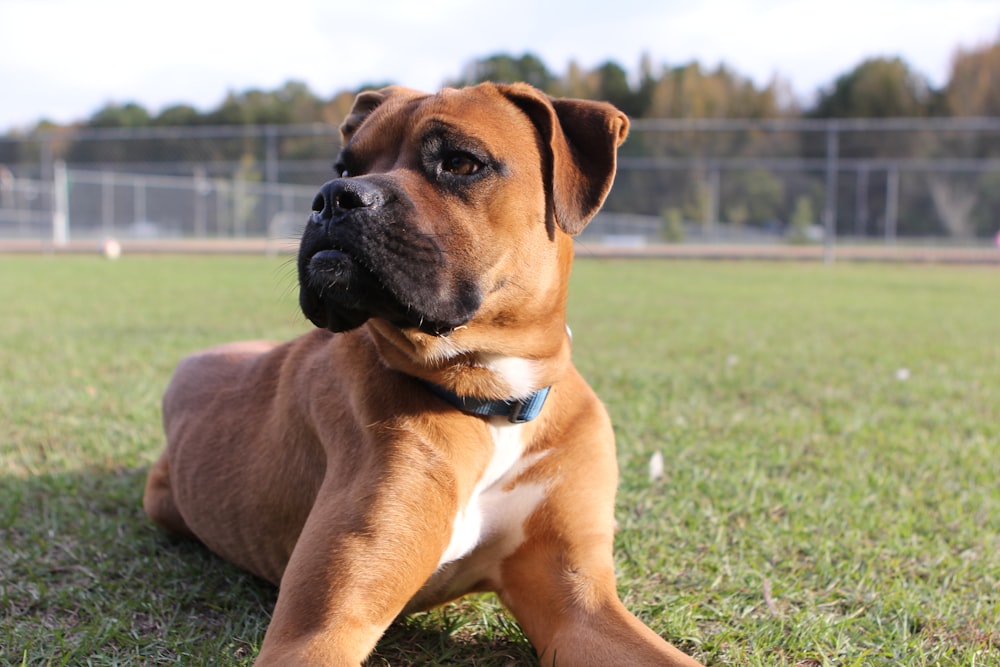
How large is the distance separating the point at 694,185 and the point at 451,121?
25.2 m

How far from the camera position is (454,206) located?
251cm

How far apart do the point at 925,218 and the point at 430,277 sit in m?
26.1

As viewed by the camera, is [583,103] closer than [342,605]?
No

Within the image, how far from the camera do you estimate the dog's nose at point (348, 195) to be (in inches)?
91.0

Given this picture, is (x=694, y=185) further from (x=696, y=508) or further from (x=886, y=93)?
(x=886, y=93)

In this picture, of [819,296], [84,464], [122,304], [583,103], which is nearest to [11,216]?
[122,304]

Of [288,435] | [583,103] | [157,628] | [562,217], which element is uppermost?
[583,103]

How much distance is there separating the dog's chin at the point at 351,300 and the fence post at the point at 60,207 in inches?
1012

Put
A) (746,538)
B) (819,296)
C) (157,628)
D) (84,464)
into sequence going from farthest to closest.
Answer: (819,296) → (84,464) → (746,538) → (157,628)

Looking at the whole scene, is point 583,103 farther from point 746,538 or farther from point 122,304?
point 122,304

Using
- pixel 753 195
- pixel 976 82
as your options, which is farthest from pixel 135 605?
pixel 976 82

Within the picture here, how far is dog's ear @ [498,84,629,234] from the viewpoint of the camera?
2.74 meters

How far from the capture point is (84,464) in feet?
14.0

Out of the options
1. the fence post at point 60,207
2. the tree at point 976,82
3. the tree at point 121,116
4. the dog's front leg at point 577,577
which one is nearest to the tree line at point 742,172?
the fence post at point 60,207
